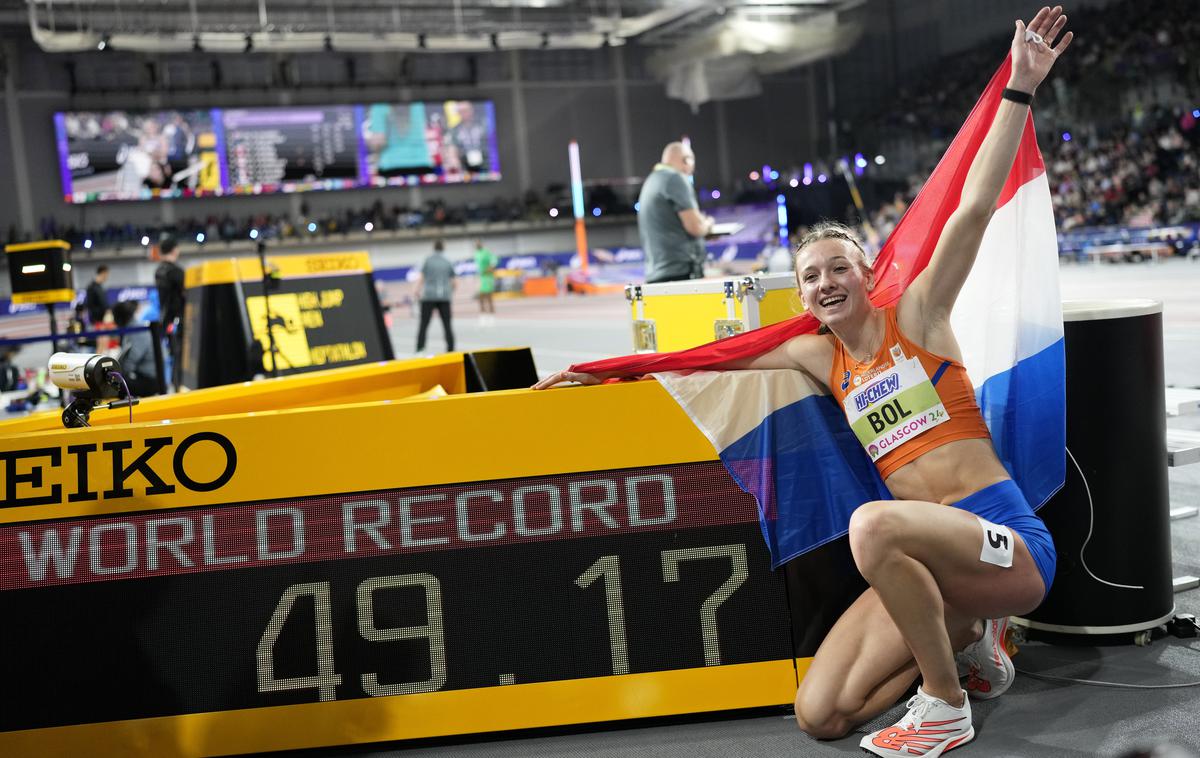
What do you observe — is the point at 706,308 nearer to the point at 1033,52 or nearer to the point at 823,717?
the point at 1033,52

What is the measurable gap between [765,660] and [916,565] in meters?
0.62

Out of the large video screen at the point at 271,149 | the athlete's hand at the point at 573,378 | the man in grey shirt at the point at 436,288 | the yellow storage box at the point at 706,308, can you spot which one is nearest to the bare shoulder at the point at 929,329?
the athlete's hand at the point at 573,378

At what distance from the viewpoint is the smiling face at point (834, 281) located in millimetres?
2949

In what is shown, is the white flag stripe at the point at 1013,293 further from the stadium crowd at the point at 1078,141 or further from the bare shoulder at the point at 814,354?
the stadium crowd at the point at 1078,141

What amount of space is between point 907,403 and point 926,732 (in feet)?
2.74

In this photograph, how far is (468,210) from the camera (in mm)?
32375

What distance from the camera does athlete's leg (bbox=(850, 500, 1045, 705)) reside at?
104 inches

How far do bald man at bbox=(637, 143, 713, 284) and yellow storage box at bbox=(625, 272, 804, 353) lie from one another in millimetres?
1085

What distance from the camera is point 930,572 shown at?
2680 millimetres

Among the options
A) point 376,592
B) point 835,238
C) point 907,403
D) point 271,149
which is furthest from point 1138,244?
point 271,149

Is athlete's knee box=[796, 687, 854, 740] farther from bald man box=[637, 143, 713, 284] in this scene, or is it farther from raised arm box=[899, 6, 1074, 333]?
bald man box=[637, 143, 713, 284]

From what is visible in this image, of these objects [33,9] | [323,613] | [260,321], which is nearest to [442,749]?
[323,613]

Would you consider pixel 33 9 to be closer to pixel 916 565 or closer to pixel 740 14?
pixel 740 14

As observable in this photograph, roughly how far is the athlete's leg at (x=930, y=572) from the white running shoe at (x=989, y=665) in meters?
0.28
